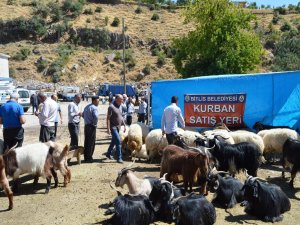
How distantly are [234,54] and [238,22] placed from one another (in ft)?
6.79

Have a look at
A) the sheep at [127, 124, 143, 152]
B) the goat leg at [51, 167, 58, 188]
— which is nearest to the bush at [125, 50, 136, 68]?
the sheep at [127, 124, 143, 152]

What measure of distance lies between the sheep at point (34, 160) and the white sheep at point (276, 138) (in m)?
5.59

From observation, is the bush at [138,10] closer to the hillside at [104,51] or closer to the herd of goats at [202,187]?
the hillside at [104,51]

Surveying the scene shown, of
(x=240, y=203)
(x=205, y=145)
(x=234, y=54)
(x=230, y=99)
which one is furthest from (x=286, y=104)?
(x=234, y=54)

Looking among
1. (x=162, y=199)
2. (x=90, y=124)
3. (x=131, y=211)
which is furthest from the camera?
(x=90, y=124)

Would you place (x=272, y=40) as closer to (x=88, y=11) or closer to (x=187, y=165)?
(x=88, y=11)

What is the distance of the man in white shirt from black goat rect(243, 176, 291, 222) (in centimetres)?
291

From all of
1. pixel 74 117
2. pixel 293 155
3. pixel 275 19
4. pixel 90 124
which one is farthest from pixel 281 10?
pixel 293 155

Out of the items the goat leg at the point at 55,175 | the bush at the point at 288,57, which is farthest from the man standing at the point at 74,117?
the bush at the point at 288,57

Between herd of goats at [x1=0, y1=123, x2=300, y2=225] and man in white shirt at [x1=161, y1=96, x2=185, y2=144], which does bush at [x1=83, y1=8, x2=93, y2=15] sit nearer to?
herd of goats at [x1=0, y1=123, x2=300, y2=225]

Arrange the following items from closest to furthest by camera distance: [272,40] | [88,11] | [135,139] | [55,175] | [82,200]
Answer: [82,200]
[55,175]
[135,139]
[272,40]
[88,11]

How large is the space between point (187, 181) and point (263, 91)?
5823mm

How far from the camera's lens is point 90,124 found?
10.9 metres

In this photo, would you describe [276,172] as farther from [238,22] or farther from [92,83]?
[92,83]
